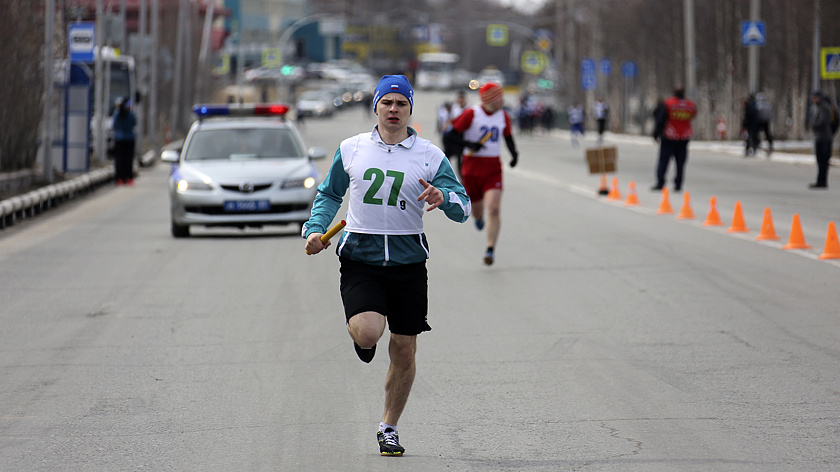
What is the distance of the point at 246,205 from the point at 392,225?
1069cm

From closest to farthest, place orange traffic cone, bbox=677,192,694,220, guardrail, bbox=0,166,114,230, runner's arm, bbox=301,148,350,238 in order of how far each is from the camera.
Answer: runner's arm, bbox=301,148,350,238
guardrail, bbox=0,166,114,230
orange traffic cone, bbox=677,192,694,220

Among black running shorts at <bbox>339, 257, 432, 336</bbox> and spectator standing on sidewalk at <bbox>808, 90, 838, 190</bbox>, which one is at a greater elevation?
spectator standing on sidewalk at <bbox>808, 90, 838, 190</bbox>

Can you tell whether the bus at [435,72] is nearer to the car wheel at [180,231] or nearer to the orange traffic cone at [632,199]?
the orange traffic cone at [632,199]

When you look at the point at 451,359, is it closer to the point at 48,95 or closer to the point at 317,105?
the point at 48,95

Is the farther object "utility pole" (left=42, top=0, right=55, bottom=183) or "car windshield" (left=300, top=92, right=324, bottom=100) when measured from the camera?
"car windshield" (left=300, top=92, right=324, bottom=100)

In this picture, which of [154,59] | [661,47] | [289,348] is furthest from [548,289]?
[661,47]

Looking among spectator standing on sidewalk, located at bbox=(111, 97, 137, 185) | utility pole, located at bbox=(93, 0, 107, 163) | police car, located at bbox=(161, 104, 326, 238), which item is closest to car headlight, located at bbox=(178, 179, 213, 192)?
police car, located at bbox=(161, 104, 326, 238)

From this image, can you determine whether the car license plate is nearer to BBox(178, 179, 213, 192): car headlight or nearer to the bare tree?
BBox(178, 179, 213, 192): car headlight

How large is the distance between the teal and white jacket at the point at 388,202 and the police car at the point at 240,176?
10445 mm

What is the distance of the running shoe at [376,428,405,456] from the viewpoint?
5.88 m

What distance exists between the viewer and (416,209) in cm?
590

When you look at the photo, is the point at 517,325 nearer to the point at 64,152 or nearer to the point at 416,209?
the point at 416,209

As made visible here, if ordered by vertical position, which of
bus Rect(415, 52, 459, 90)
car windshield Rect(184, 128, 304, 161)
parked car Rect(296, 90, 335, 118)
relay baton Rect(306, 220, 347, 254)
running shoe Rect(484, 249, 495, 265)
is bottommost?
running shoe Rect(484, 249, 495, 265)

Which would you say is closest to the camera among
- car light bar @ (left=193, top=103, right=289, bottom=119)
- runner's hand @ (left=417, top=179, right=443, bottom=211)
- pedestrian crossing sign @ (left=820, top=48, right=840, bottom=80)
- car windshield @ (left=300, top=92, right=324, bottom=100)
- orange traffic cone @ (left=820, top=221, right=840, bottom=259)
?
runner's hand @ (left=417, top=179, right=443, bottom=211)
